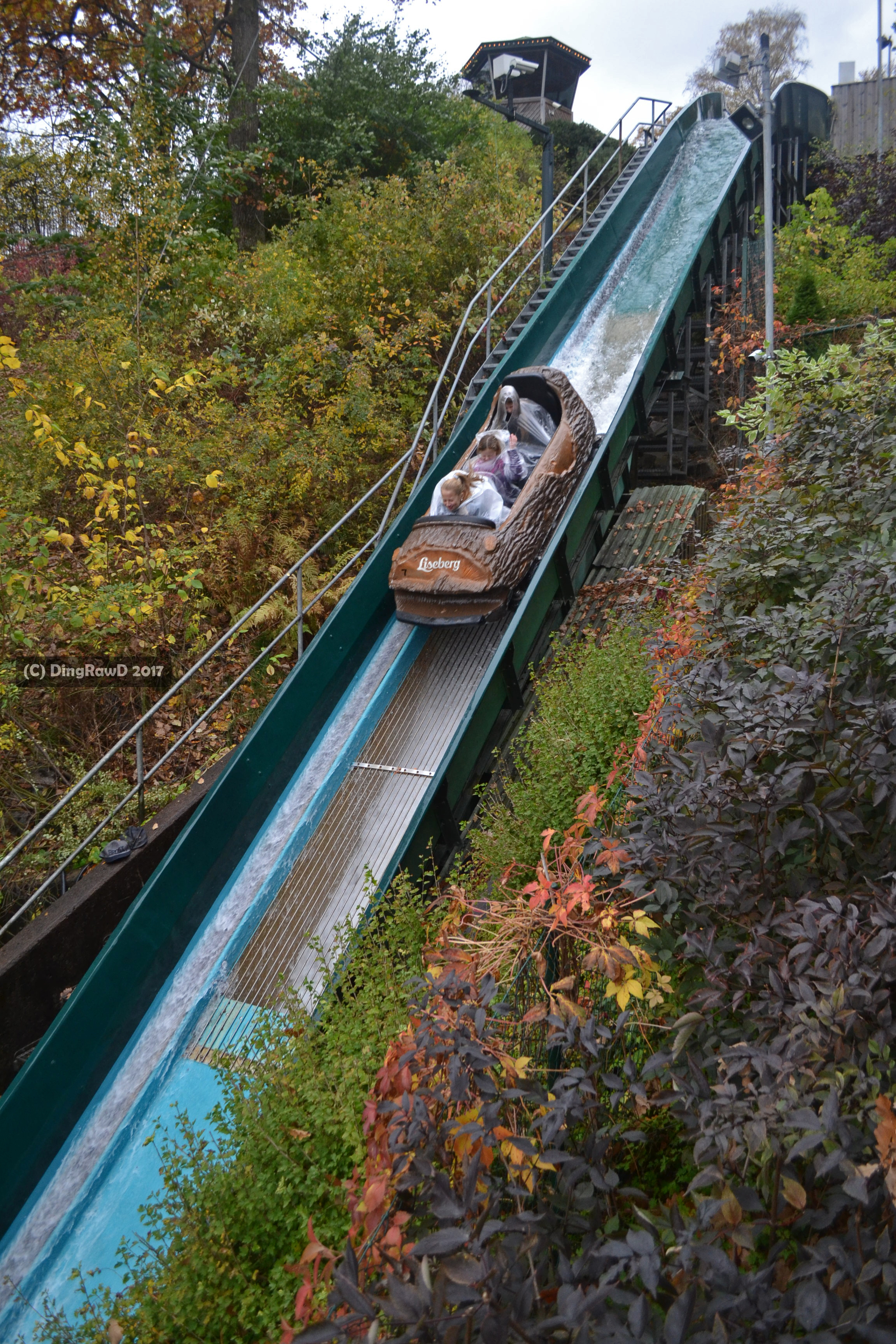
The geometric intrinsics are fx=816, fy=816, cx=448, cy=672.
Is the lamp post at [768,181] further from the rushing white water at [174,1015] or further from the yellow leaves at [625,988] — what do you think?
the yellow leaves at [625,988]

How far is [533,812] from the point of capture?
4.64 m

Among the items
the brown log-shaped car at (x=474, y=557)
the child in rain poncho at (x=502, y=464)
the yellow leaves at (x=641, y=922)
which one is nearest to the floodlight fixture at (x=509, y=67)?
the child in rain poncho at (x=502, y=464)

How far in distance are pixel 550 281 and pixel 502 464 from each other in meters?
5.79

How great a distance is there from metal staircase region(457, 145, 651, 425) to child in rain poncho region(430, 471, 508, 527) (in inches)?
82.9

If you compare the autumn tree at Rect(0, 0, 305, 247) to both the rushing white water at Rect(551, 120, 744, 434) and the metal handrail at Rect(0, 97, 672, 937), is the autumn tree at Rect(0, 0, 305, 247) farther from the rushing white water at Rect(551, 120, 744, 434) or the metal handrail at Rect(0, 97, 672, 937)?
the rushing white water at Rect(551, 120, 744, 434)

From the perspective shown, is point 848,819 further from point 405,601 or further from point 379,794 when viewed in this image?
point 405,601

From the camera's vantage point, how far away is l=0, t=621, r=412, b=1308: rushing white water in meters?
4.00

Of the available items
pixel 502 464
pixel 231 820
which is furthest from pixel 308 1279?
pixel 502 464

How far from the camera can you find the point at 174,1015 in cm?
470

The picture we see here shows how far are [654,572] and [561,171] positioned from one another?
20.5 m

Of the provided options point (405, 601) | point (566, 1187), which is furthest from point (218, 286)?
point (566, 1187)

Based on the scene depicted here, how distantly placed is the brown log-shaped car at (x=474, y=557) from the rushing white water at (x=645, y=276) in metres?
2.03

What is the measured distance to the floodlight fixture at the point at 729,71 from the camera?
32.2 feet

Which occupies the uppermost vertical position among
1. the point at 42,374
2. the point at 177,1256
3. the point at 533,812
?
the point at 42,374
